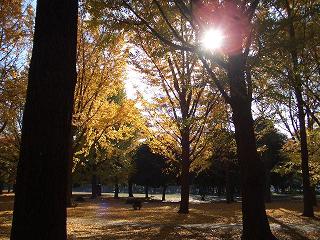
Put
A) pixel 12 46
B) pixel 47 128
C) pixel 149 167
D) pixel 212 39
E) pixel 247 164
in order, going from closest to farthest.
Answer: pixel 47 128
pixel 247 164
pixel 212 39
pixel 12 46
pixel 149 167

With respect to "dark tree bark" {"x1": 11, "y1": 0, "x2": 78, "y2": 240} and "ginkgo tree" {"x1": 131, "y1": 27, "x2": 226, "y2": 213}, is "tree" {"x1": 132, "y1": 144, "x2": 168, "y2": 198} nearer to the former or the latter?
"ginkgo tree" {"x1": 131, "y1": 27, "x2": 226, "y2": 213}

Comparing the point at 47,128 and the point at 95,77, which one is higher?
the point at 95,77

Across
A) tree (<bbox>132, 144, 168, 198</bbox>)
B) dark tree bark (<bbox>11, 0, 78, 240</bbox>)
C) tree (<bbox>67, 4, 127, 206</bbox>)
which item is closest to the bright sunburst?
dark tree bark (<bbox>11, 0, 78, 240</bbox>)

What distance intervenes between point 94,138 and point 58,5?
56.5ft

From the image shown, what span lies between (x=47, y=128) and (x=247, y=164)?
6.11 metres

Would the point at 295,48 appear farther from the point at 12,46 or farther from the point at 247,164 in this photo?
the point at 12,46

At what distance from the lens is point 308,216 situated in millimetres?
18266

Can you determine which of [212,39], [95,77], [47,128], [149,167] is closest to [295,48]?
[212,39]

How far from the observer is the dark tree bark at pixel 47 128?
13.5ft

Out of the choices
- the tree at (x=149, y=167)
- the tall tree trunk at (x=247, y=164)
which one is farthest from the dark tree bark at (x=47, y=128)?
the tree at (x=149, y=167)

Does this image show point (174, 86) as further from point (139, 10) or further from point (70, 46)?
point (70, 46)

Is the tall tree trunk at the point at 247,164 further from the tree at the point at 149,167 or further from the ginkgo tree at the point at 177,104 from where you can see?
the tree at the point at 149,167

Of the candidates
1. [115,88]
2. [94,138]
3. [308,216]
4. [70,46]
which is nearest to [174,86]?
[115,88]

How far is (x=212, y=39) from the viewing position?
33.2 feet
